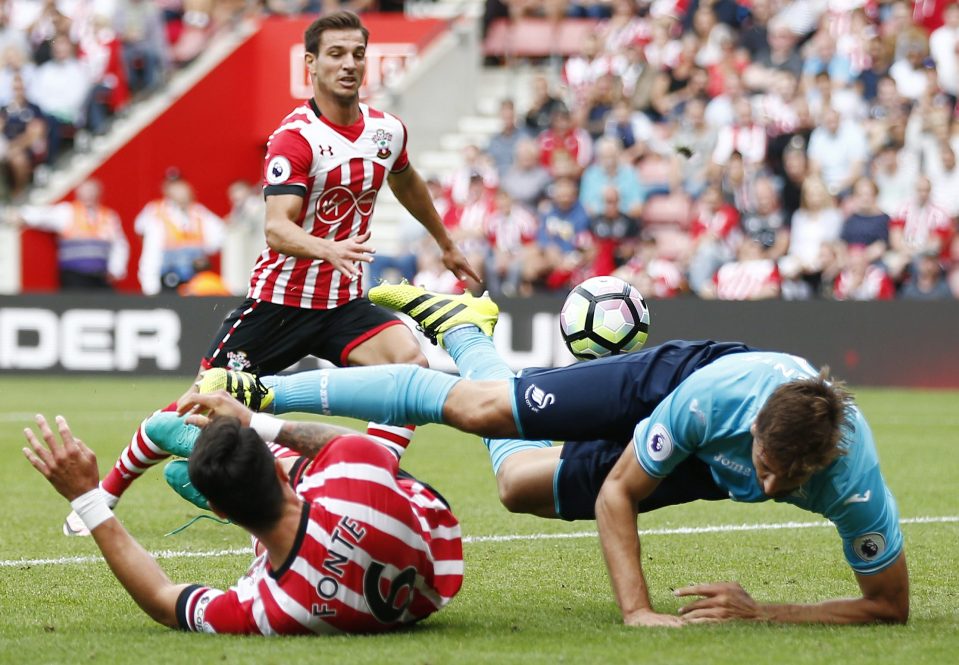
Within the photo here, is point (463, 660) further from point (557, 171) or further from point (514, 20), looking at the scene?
point (514, 20)

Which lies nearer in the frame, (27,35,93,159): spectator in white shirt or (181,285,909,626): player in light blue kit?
(181,285,909,626): player in light blue kit

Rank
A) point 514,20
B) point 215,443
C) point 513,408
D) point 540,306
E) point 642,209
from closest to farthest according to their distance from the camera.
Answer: point 215,443 < point 513,408 < point 540,306 < point 642,209 < point 514,20

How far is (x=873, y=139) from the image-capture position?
17.8 m

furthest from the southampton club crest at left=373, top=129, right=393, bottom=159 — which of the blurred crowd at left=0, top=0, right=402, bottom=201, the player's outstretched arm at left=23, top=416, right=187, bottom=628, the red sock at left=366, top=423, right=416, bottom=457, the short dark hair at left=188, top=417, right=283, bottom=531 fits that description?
the blurred crowd at left=0, top=0, right=402, bottom=201

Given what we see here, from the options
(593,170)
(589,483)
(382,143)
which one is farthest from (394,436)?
(593,170)

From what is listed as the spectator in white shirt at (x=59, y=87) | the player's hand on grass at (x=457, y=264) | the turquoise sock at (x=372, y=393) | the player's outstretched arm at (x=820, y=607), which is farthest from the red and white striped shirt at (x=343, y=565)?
the spectator in white shirt at (x=59, y=87)

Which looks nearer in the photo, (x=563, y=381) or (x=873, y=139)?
(x=563, y=381)

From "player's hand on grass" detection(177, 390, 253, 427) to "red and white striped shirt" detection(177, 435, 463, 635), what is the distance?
305mm

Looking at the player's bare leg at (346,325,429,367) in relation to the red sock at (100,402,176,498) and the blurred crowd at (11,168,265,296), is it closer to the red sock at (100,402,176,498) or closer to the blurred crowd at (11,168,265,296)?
the red sock at (100,402,176,498)

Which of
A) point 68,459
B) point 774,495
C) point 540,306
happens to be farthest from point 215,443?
point 540,306

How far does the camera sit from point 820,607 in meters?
5.43

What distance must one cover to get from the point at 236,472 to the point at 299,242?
2.32m

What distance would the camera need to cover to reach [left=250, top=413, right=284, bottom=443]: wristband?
5297 mm

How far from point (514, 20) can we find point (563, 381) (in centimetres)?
1739
